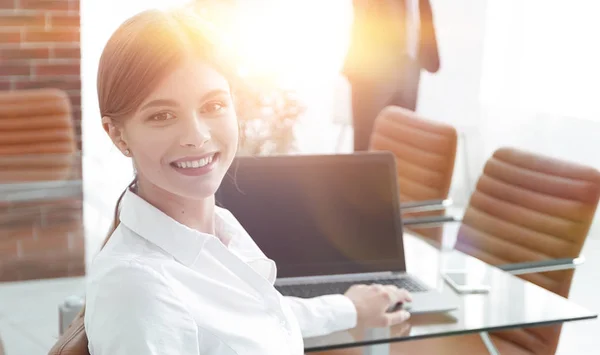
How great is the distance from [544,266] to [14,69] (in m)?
2.96

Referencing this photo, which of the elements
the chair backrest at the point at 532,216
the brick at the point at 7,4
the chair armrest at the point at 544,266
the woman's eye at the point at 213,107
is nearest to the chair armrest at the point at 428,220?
the chair backrest at the point at 532,216

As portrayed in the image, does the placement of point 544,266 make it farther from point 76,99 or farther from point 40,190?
point 76,99

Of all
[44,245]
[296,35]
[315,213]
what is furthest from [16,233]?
[296,35]

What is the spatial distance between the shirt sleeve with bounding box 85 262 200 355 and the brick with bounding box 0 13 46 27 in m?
3.46

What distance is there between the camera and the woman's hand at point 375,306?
1.64 m

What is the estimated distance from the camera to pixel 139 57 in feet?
3.31

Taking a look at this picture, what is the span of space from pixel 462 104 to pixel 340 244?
363cm

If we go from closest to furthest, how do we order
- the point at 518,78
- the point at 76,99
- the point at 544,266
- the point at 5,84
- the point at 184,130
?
the point at 184,130
the point at 544,266
the point at 5,84
the point at 76,99
the point at 518,78

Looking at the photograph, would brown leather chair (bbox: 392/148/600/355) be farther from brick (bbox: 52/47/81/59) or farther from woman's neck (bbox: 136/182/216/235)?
brick (bbox: 52/47/81/59)

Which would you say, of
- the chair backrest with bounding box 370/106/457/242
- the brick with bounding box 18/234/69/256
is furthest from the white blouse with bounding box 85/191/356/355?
the chair backrest with bounding box 370/106/457/242

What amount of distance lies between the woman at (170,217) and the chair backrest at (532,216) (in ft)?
4.52

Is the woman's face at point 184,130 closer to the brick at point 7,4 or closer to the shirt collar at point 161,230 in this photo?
the shirt collar at point 161,230

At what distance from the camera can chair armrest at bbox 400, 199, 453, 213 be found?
9.48 feet

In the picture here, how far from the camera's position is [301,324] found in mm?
1575
